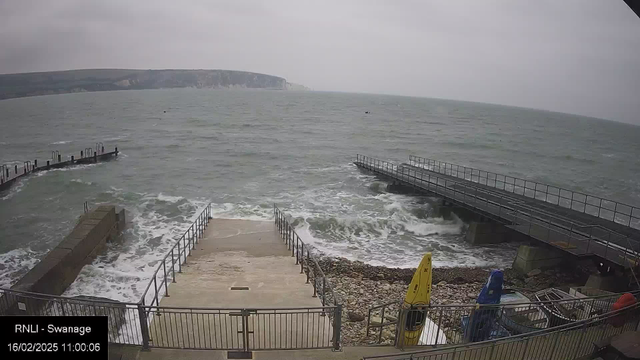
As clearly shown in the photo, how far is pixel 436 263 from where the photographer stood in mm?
18984

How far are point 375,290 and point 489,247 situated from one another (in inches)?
367

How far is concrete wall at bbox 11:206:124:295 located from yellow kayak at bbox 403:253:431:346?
12.2 meters

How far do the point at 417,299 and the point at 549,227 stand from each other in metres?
13.0

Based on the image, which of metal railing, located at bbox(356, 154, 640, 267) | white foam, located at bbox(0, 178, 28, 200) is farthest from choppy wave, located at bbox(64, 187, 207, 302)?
metal railing, located at bbox(356, 154, 640, 267)

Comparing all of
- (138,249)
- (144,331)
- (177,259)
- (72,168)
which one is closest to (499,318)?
(144,331)

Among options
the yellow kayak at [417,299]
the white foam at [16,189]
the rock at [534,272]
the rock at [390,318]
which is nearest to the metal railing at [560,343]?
the yellow kayak at [417,299]

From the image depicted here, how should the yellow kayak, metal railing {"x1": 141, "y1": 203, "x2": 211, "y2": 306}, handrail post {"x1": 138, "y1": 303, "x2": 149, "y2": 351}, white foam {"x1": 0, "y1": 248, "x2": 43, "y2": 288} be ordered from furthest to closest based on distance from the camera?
1. white foam {"x1": 0, "y1": 248, "x2": 43, "y2": 288}
2. metal railing {"x1": 141, "y1": 203, "x2": 211, "y2": 306}
3. the yellow kayak
4. handrail post {"x1": 138, "y1": 303, "x2": 149, "y2": 351}

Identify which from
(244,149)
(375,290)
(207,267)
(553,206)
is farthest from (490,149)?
(207,267)

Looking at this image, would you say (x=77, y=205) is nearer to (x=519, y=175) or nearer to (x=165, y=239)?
(x=165, y=239)

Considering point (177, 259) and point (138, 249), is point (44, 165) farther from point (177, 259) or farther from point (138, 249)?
point (177, 259)

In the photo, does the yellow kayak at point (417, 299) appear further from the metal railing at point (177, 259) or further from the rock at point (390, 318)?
the metal railing at point (177, 259)

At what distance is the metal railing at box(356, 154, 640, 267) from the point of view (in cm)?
1552

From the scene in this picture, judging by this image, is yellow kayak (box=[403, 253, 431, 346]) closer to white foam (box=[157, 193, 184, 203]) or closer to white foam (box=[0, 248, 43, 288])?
white foam (box=[0, 248, 43, 288])

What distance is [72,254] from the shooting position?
15656mm
